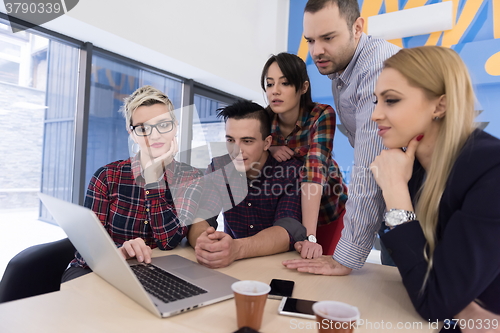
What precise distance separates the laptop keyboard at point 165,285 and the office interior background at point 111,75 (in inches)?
43.8

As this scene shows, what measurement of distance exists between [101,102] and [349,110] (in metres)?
2.46

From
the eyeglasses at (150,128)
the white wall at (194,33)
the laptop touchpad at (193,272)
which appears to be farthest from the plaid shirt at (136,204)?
the white wall at (194,33)

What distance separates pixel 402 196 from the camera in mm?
931

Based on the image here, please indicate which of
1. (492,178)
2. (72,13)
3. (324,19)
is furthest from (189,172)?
(72,13)

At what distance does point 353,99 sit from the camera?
149 cm

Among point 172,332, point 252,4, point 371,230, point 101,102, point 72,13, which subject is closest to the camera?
point 172,332

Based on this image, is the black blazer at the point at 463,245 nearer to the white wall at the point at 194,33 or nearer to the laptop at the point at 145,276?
the laptop at the point at 145,276

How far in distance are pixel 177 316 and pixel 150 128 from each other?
3.27ft

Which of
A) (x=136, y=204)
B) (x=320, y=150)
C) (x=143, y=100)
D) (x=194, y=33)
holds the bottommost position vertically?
(x=136, y=204)

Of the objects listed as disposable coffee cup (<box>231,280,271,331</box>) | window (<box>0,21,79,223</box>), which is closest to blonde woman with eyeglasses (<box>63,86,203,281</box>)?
disposable coffee cup (<box>231,280,271,331</box>)

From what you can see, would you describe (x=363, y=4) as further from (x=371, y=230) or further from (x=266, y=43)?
(x=371, y=230)

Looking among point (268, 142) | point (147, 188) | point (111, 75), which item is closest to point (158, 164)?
point (147, 188)

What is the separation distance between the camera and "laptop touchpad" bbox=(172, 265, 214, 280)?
98 cm

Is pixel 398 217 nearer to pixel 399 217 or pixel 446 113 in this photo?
pixel 399 217
